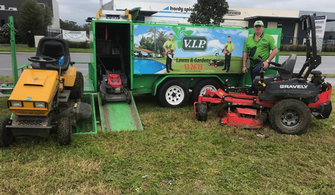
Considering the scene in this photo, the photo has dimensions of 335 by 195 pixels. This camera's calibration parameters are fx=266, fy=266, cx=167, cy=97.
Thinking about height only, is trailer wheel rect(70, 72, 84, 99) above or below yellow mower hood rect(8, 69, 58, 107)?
below

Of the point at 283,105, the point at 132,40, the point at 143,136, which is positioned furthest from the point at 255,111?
the point at 132,40

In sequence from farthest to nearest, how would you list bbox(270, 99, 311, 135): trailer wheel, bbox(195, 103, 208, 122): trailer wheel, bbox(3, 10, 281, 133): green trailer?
1. bbox(3, 10, 281, 133): green trailer
2. bbox(195, 103, 208, 122): trailer wheel
3. bbox(270, 99, 311, 135): trailer wheel

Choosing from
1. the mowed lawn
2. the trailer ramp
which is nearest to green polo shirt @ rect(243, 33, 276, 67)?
the mowed lawn

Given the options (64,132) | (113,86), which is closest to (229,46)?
(113,86)

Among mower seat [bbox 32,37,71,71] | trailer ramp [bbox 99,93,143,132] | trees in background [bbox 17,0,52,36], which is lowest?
trailer ramp [bbox 99,93,143,132]

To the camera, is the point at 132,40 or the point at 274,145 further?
the point at 132,40

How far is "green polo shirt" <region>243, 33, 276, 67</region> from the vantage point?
20.6 ft

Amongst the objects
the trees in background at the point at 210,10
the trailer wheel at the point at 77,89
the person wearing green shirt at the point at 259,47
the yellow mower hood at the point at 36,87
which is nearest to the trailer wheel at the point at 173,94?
the person wearing green shirt at the point at 259,47

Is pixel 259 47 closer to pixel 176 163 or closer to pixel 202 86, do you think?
pixel 202 86

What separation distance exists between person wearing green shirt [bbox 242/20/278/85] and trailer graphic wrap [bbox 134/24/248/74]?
0.55 meters

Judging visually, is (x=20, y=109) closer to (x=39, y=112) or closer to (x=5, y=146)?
(x=39, y=112)

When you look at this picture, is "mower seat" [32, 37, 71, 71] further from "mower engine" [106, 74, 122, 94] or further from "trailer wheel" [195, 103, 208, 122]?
"trailer wheel" [195, 103, 208, 122]

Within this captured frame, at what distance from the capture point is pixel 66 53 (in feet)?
18.6

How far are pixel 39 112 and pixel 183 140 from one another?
2470mm
